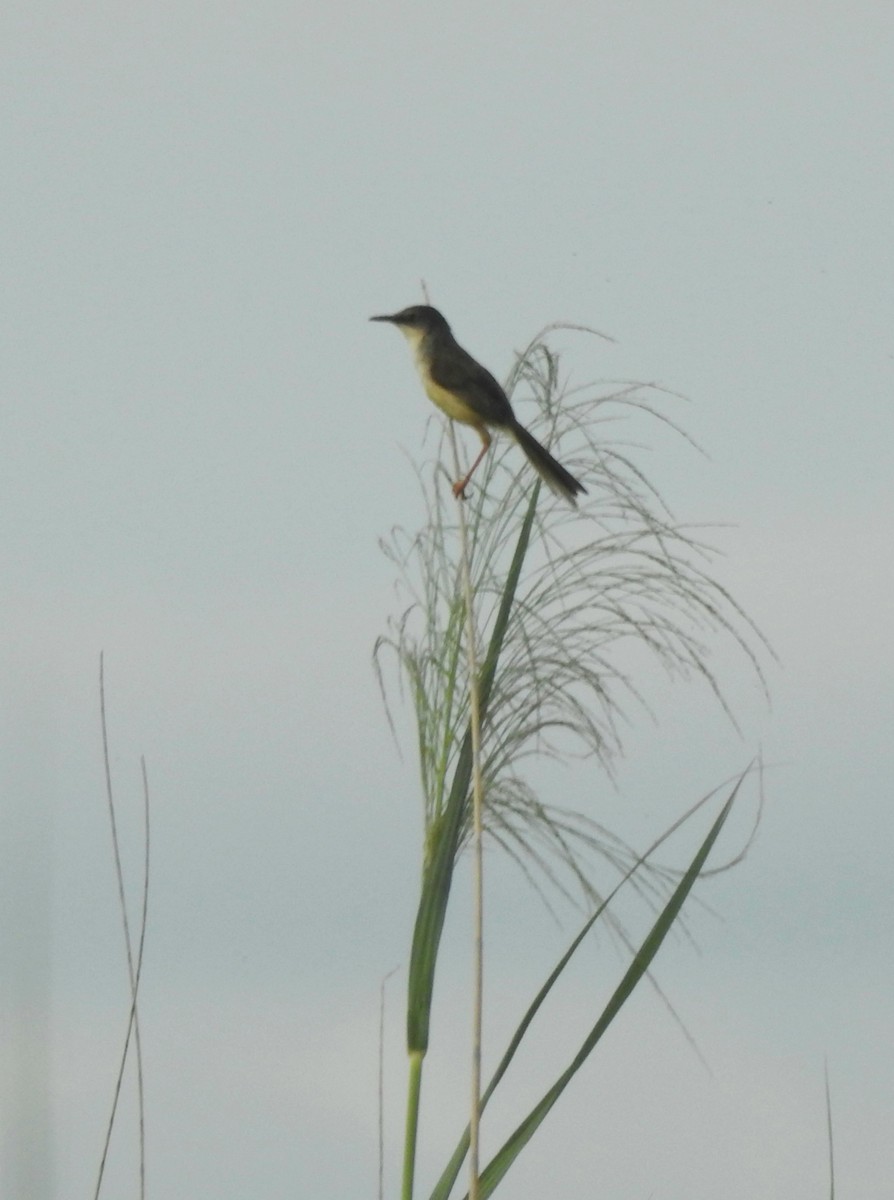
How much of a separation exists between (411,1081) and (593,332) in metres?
1.00

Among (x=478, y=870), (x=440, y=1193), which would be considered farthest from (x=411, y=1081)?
(x=478, y=870)

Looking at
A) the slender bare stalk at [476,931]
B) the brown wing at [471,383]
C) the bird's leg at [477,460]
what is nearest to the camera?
the slender bare stalk at [476,931]

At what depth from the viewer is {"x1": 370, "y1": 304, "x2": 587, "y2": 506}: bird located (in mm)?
1917

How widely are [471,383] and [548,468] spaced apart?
0.49 metres

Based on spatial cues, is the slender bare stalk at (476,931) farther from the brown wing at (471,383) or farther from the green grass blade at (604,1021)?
the brown wing at (471,383)

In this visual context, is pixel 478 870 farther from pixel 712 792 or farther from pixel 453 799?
pixel 712 792

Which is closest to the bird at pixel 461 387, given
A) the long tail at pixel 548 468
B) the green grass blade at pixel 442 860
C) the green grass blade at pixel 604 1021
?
the long tail at pixel 548 468

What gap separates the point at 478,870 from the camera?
161 cm

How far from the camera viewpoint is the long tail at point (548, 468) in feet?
6.09

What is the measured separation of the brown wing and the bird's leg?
3 centimetres

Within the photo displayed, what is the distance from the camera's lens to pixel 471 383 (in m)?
2.34

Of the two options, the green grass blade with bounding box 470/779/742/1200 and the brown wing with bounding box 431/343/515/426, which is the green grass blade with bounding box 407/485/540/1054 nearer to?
the green grass blade with bounding box 470/779/742/1200

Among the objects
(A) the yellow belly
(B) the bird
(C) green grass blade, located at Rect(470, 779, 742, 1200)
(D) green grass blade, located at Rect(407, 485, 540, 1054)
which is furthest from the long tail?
(C) green grass blade, located at Rect(470, 779, 742, 1200)

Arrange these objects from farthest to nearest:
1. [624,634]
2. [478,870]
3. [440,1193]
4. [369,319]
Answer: [369,319], [624,634], [440,1193], [478,870]
